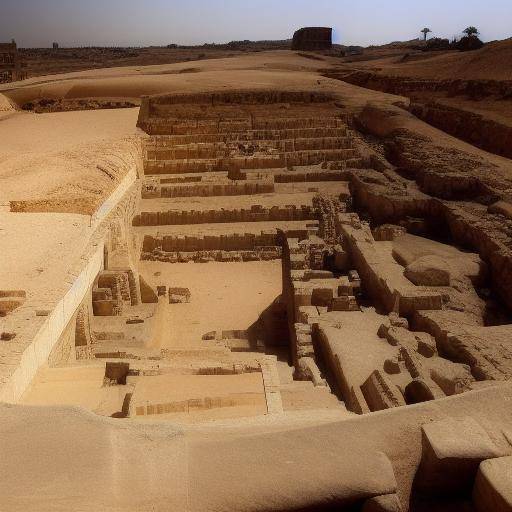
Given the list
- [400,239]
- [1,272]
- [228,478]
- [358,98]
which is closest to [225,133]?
[358,98]

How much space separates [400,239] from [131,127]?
12.1 metres

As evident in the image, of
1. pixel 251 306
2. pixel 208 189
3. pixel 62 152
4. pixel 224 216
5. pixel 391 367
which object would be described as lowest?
pixel 251 306

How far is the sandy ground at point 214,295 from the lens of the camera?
1113 centimetres

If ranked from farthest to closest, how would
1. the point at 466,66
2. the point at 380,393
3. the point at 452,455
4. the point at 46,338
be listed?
the point at 466,66
the point at 46,338
the point at 380,393
the point at 452,455

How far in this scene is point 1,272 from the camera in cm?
895

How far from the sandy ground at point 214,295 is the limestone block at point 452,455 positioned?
6.98 m

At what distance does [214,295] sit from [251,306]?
987mm

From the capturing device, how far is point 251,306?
39.9 ft

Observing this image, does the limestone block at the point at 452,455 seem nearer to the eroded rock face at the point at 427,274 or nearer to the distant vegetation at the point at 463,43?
the eroded rock face at the point at 427,274

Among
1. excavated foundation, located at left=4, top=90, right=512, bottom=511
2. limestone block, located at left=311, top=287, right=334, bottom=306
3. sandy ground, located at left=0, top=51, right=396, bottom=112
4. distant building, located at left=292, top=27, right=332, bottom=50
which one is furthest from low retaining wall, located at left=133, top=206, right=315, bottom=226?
distant building, located at left=292, top=27, right=332, bottom=50

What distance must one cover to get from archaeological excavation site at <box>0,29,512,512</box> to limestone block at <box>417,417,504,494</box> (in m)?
0.01

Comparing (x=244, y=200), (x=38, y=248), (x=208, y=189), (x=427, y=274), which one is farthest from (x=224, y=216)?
(x=427, y=274)

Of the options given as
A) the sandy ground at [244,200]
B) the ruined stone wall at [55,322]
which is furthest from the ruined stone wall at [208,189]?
the ruined stone wall at [55,322]

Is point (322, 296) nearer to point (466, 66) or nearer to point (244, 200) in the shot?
point (244, 200)
